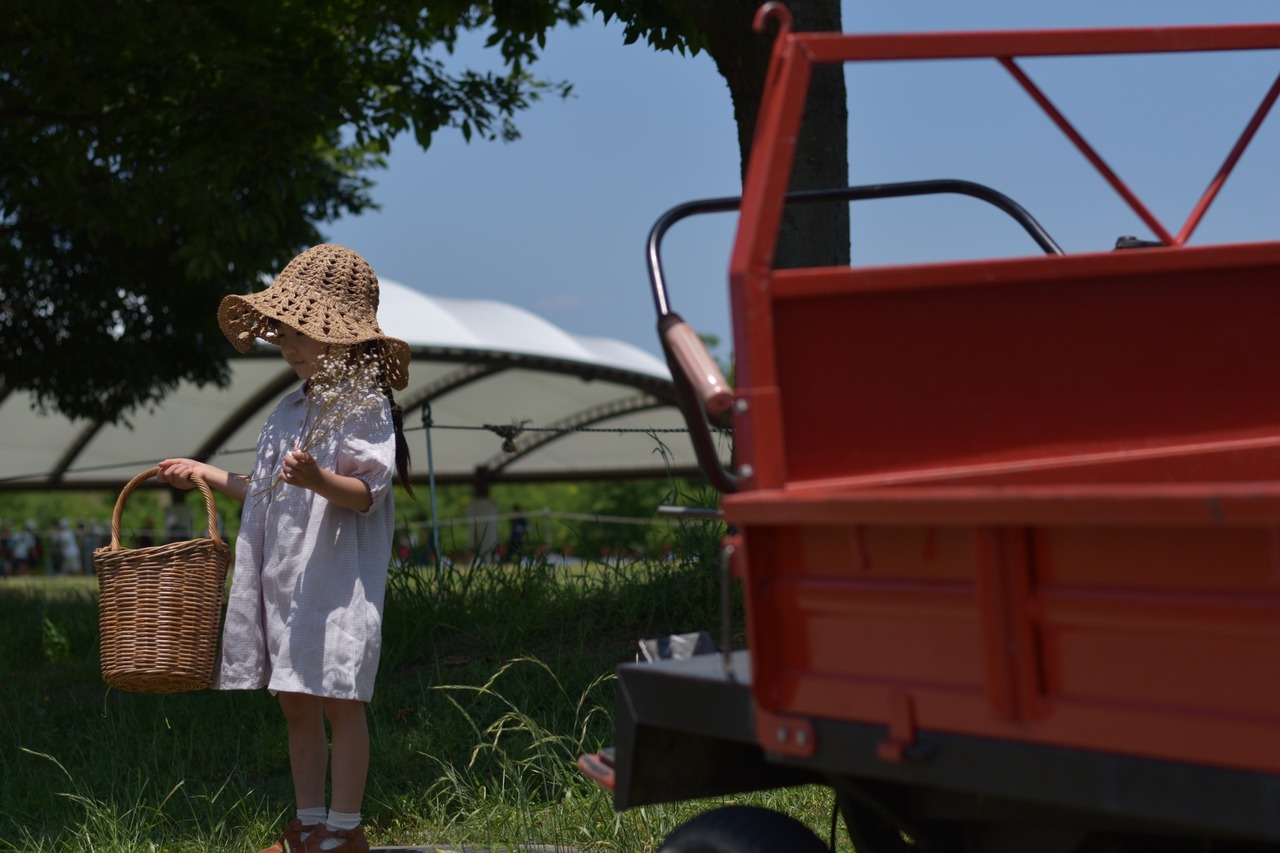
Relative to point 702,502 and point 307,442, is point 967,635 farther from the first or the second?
point 702,502

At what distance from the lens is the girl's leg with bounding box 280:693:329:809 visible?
3.96 m

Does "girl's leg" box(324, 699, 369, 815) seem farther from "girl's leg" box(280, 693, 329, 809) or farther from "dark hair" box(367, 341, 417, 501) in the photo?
"dark hair" box(367, 341, 417, 501)

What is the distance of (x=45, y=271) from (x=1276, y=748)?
12109 mm

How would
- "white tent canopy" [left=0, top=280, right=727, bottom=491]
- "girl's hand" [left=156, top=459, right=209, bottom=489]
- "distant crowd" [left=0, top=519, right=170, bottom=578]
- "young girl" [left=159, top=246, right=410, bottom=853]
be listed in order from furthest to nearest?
"distant crowd" [left=0, top=519, right=170, bottom=578], "white tent canopy" [left=0, top=280, right=727, bottom=491], "girl's hand" [left=156, top=459, right=209, bottom=489], "young girl" [left=159, top=246, right=410, bottom=853]

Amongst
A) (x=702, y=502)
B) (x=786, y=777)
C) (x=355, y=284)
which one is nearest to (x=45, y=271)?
(x=702, y=502)

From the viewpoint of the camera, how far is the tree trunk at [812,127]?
611 cm

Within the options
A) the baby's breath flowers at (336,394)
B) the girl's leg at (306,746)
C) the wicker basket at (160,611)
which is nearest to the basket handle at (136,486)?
the wicker basket at (160,611)

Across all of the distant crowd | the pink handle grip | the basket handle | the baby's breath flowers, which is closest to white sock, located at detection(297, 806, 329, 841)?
the basket handle

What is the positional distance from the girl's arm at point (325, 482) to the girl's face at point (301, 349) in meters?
0.31

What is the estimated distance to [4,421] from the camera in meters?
23.9

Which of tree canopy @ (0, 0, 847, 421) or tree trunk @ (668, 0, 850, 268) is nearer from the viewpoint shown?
tree trunk @ (668, 0, 850, 268)

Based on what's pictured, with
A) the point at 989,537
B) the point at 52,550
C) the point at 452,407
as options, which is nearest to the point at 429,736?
the point at 989,537

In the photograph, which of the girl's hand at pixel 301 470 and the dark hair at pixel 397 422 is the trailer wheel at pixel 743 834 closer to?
→ the girl's hand at pixel 301 470

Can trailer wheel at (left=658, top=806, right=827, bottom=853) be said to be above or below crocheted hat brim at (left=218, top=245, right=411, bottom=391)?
below
